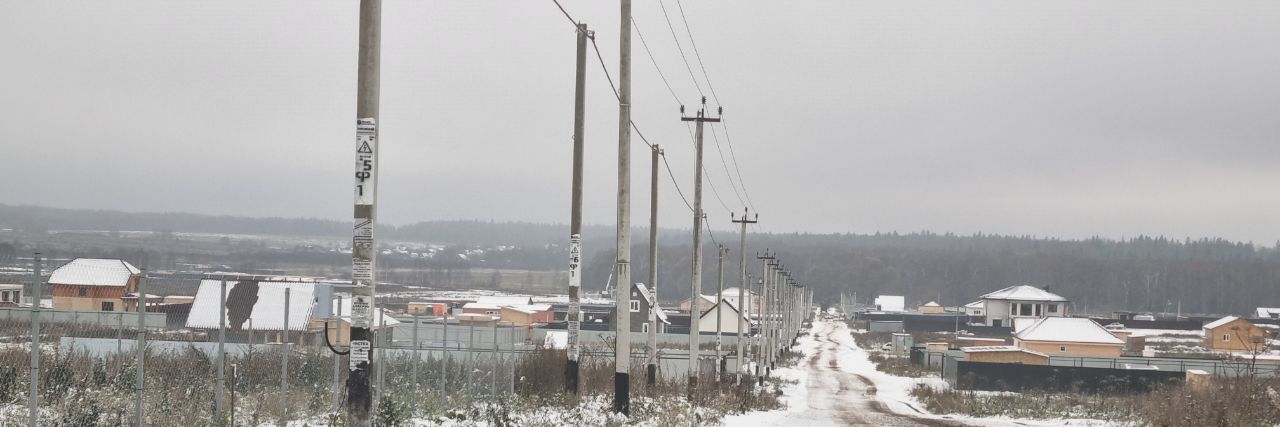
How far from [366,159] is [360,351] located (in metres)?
1.88

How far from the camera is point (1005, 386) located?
45.3 m

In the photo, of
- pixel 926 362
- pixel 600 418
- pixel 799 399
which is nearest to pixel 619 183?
pixel 600 418

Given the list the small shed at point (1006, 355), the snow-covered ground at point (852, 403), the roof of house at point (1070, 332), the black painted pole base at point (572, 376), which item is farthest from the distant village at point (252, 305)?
the roof of house at point (1070, 332)

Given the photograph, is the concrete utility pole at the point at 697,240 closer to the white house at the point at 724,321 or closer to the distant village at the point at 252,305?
the distant village at the point at 252,305

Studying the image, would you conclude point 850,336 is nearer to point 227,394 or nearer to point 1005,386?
point 1005,386

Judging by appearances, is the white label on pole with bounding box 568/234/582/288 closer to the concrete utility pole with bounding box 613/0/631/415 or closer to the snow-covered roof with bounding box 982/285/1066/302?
the concrete utility pole with bounding box 613/0/631/415

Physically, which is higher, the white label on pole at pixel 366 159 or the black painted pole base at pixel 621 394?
the white label on pole at pixel 366 159

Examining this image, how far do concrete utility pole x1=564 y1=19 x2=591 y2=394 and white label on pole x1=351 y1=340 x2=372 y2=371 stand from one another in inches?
388

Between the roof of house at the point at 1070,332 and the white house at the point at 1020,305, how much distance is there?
5471 centimetres

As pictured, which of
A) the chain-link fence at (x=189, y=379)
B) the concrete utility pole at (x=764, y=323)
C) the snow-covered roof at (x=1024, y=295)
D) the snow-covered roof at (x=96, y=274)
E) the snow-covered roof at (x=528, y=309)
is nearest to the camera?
the chain-link fence at (x=189, y=379)

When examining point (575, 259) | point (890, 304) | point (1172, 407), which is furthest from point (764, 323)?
point (890, 304)

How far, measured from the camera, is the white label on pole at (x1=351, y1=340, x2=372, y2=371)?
35.0 ft

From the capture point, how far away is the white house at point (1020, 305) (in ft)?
433

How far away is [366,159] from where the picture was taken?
33.7 feet
